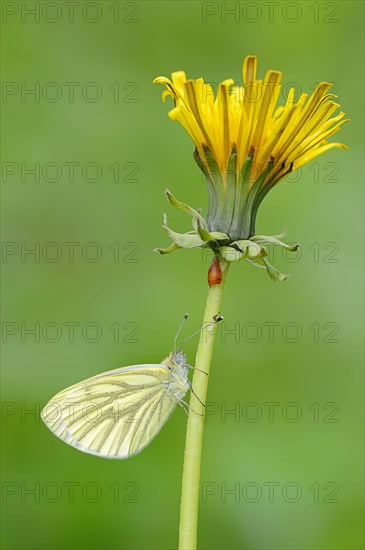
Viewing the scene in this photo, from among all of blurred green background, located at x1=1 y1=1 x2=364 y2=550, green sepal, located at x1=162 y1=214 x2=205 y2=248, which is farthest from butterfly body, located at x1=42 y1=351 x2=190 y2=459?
blurred green background, located at x1=1 y1=1 x2=364 y2=550

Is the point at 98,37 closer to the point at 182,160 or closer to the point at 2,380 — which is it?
the point at 182,160

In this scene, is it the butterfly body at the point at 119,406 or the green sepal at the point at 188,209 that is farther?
the butterfly body at the point at 119,406

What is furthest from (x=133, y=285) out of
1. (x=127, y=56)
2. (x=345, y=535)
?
(x=127, y=56)

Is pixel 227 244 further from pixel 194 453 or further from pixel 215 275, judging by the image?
pixel 194 453

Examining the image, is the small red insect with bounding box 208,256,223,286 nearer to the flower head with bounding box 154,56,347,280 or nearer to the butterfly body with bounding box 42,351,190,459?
the flower head with bounding box 154,56,347,280

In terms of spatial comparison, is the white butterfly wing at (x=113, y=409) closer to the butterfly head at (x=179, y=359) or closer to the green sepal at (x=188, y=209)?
the butterfly head at (x=179, y=359)

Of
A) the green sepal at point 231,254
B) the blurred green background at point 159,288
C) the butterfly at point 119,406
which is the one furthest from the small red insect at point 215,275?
the blurred green background at point 159,288
